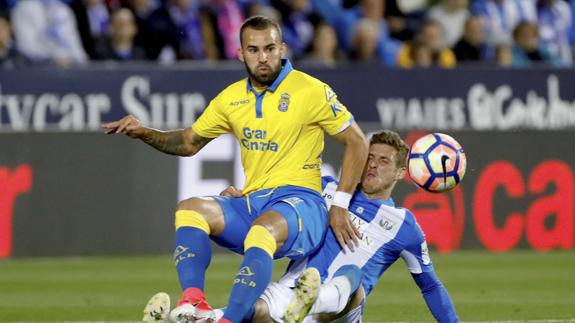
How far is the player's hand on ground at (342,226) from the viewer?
289 inches

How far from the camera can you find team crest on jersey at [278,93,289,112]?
7.43 meters

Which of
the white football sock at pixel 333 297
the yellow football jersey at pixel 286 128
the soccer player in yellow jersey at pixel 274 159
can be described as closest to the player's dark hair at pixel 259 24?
the soccer player in yellow jersey at pixel 274 159

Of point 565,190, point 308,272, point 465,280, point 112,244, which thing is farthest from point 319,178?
point 565,190

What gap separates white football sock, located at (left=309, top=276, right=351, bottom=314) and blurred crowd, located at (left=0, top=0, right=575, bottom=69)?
8.97m

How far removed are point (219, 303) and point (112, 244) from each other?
403cm

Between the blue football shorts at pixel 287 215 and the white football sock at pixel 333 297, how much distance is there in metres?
0.25

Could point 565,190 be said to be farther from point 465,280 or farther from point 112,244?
point 112,244

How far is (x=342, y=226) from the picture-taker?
289 inches

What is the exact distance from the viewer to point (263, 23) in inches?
291

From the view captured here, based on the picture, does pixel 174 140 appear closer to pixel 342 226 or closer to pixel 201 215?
pixel 201 215

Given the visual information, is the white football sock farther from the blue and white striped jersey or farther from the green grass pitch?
the green grass pitch

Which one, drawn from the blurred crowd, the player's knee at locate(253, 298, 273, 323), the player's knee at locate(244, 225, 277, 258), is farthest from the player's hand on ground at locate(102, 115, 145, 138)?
the blurred crowd

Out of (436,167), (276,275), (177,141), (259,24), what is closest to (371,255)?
(436,167)

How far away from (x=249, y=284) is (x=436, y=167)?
5.50 ft
